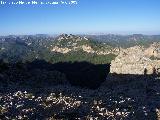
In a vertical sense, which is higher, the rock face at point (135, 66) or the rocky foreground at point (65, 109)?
the rocky foreground at point (65, 109)

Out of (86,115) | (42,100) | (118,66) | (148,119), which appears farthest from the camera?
(118,66)

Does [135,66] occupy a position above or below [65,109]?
below

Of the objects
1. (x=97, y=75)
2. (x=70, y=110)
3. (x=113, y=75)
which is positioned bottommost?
(x=97, y=75)

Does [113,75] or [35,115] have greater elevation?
[35,115]

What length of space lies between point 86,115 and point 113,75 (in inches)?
1464

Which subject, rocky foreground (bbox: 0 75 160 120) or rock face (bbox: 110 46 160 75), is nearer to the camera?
rocky foreground (bbox: 0 75 160 120)

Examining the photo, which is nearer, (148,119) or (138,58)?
(148,119)

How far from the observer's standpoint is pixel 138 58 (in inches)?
2343

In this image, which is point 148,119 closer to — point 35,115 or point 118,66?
point 35,115

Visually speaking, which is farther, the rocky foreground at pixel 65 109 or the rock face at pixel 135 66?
the rock face at pixel 135 66

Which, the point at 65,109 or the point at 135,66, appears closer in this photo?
the point at 65,109

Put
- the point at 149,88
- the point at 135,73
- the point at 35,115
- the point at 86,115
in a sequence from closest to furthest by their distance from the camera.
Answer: the point at 35,115 < the point at 86,115 < the point at 149,88 < the point at 135,73

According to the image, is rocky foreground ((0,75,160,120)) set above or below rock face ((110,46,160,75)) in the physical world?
above

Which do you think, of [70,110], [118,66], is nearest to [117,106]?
[70,110]
